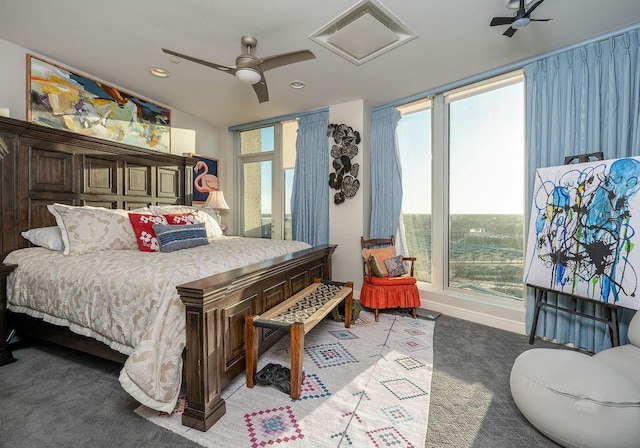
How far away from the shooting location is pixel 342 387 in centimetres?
201

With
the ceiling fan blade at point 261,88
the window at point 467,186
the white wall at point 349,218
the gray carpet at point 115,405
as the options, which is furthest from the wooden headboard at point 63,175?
the window at point 467,186

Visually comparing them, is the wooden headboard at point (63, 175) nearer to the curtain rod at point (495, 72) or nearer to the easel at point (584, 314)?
the curtain rod at point (495, 72)

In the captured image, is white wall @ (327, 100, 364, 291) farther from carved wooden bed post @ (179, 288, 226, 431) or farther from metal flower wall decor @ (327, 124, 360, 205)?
carved wooden bed post @ (179, 288, 226, 431)

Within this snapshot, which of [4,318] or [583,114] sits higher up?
[583,114]

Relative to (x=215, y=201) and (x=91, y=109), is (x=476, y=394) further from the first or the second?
(x=91, y=109)

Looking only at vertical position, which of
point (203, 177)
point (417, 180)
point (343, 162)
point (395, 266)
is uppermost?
point (343, 162)

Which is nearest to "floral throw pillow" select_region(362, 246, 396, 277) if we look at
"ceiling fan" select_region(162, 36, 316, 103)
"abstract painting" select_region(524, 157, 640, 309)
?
"abstract painting" select_region(524, 157, 640, 309)

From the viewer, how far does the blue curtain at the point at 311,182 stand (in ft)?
14.0

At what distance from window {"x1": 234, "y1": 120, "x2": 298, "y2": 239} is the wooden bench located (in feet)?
7.46

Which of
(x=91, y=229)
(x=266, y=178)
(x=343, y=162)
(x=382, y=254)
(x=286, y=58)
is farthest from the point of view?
(x=266, y=178)

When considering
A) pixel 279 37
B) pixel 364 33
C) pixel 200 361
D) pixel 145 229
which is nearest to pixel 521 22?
pixel 364 33

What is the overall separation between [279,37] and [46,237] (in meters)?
2.58

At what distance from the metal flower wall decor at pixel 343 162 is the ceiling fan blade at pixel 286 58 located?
5.95 feet

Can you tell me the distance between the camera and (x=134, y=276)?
1.77m
